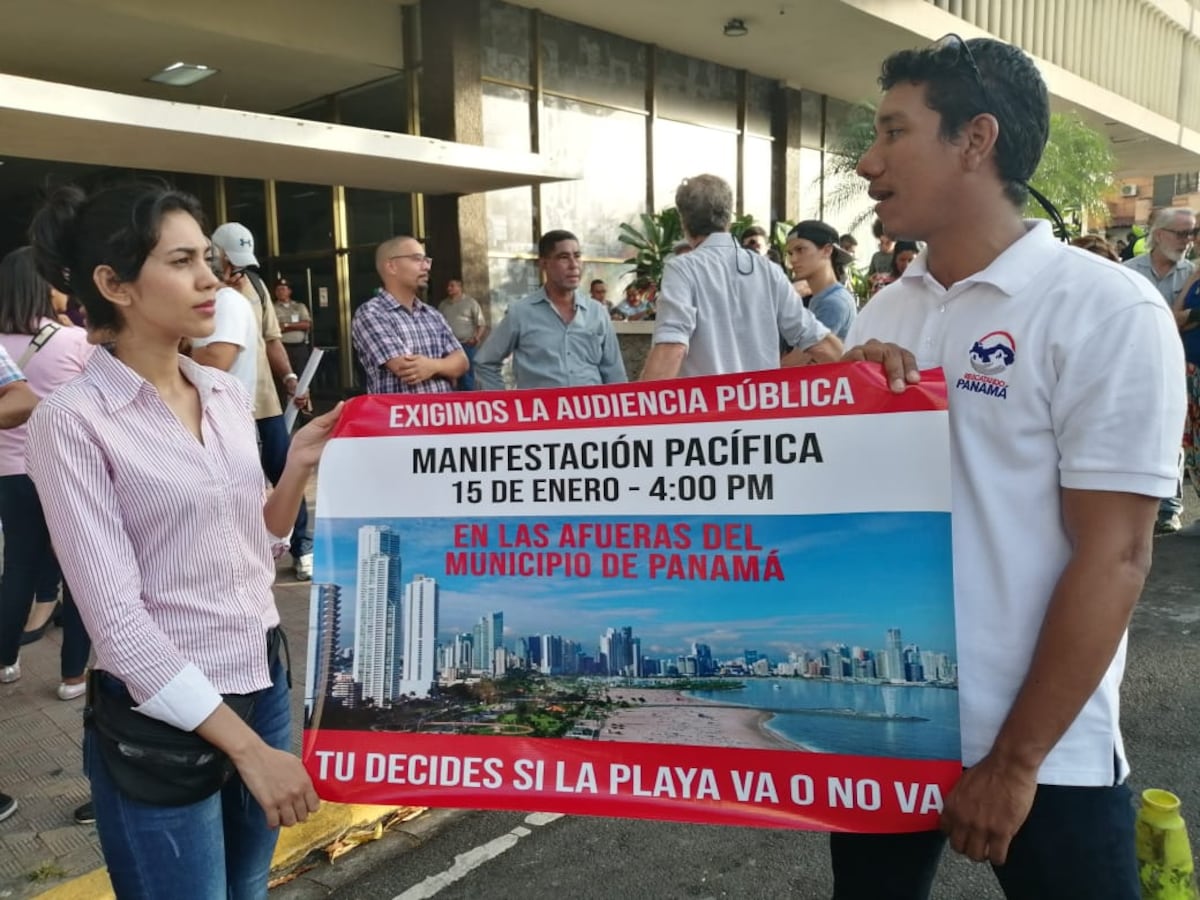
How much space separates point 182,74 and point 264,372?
30.5 ft

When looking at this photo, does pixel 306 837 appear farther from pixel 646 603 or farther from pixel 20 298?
pixel 20 298

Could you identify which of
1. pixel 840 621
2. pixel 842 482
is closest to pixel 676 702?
pixel 840 621

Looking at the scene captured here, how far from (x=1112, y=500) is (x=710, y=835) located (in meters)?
2.23

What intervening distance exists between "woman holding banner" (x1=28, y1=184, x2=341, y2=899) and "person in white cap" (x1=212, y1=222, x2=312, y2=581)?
3581mm

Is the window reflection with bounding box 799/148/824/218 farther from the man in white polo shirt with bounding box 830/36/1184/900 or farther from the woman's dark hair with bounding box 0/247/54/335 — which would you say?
the man in white polo shirt with bounding box 830/36/1184/900

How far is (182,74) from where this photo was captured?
12.8 m

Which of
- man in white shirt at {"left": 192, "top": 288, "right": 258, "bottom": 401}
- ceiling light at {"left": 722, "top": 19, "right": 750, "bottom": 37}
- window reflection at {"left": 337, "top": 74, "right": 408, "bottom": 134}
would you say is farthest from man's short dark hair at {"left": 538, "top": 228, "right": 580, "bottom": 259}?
ceiling light at {"left": 722, "top": 19, "right": 750, "bottom": 37}

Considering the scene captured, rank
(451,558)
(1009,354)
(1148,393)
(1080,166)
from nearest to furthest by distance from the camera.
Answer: (1148,393), (1009,354), (451,558), (1080,166)

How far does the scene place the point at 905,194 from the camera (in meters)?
1.51

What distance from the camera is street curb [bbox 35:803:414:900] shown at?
2.80m

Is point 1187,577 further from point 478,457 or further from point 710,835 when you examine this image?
point 478,457

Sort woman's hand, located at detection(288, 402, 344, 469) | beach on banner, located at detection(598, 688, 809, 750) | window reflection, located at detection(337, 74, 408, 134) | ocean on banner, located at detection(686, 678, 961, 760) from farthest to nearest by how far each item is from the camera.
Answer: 1. window reflection, located at detection(337, 74, 408, 134)
2. woman's hand, located at detection(288, 402, 344, 469)
3. beach on banner, located at detection(598, 688, 809, 750)
4. ocean on banner, located at detection(686, 678, 961, 760)

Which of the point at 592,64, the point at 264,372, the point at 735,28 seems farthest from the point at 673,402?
the point at 735,28

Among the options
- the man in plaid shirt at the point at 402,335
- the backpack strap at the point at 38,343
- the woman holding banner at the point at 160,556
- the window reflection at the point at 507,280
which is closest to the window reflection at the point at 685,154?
the window reflection at the point at 507,280
